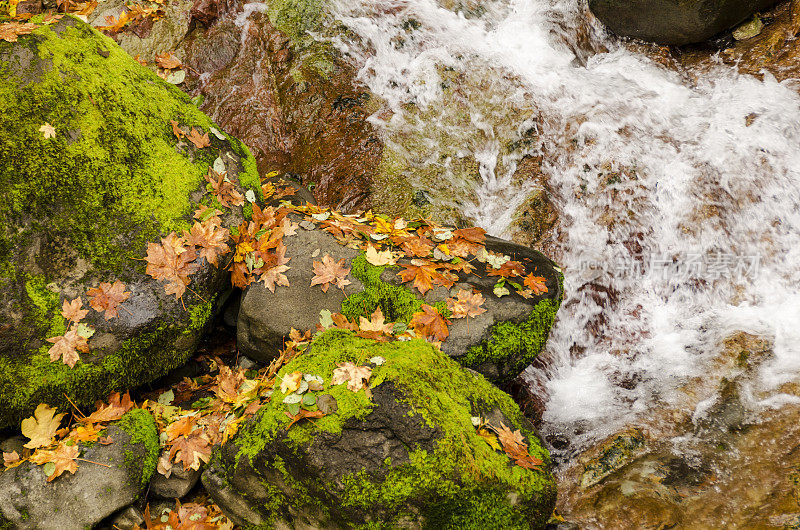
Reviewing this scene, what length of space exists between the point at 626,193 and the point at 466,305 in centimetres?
317

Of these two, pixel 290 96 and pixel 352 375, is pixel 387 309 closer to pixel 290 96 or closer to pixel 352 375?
pixel 352 375

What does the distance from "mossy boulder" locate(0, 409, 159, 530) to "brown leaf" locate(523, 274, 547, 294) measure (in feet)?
10.2

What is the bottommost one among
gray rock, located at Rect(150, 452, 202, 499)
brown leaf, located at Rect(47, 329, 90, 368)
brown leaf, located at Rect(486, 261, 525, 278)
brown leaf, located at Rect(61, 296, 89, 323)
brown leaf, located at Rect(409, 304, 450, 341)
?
gray rock, located at Rect(150, 452, 202, 499)

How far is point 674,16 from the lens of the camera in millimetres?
6949

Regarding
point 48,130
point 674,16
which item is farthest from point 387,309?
point 674,16

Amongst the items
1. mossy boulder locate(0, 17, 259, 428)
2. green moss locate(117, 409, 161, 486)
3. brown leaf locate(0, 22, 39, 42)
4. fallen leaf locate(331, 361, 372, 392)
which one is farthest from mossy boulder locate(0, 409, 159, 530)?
brown leaf locate(0, 22, 39, 42)

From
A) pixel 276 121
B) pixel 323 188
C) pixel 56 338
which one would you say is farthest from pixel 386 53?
pixel 56 338

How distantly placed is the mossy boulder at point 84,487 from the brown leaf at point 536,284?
3112mm

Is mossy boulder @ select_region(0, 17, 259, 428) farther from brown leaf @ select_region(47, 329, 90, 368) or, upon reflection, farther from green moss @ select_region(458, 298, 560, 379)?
green moss @ select_region(458, 298, 560, 379)

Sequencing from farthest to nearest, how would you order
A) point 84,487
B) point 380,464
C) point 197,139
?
1. point 197,139
2. point 84,487
3. point 380,464

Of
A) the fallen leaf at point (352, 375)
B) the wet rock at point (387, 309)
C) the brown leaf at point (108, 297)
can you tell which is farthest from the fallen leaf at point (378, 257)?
the brown leaf at point (108, 297)

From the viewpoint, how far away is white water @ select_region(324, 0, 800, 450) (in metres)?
5.08

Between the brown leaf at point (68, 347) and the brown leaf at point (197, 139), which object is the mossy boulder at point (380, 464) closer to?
the brown leaf at point (68, 347)

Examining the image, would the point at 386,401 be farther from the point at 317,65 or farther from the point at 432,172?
the point at 317,65
